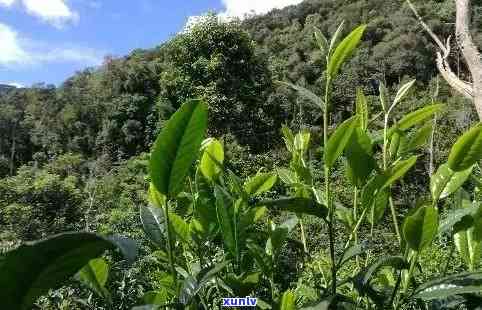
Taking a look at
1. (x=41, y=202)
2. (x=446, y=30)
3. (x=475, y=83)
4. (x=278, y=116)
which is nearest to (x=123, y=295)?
(x=475, y=83)

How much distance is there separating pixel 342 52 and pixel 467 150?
192mm

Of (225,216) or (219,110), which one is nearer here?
(225,216)

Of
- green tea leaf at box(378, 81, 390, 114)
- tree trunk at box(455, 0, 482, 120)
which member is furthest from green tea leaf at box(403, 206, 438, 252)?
tree trunk at box(455, 0, 482, 120)

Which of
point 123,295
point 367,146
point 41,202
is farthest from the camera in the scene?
point 41,202

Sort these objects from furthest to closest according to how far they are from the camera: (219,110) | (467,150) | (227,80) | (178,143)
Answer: (227,80) < (219,110) < (467,150) < (178,143)

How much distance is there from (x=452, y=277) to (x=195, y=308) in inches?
11.2

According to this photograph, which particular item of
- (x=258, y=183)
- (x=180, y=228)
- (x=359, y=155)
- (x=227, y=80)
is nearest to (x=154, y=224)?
(x=180, y=228)

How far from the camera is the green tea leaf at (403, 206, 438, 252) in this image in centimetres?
56

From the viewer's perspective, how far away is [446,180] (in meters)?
0.67

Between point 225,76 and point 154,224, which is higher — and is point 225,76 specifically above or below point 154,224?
above

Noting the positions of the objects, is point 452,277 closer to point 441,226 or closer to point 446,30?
point 441,226

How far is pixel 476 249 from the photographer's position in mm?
720

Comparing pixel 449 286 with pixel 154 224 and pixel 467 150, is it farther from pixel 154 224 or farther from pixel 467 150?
pixel 154 224

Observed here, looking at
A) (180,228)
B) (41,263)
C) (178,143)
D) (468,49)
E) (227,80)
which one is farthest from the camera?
(227,80)
